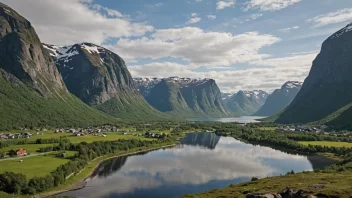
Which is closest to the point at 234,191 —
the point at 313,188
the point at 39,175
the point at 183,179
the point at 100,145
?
the point at 313,188

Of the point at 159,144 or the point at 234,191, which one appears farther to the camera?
the point at 159,144

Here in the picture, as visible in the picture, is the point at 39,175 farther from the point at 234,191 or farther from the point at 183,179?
the point at 234,191

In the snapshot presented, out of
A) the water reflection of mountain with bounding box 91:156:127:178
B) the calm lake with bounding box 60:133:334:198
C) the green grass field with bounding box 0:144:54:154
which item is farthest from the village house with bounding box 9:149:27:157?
the calm lake with bounding box 60:133:334:198

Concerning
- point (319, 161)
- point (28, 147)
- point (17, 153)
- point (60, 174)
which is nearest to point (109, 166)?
point (60, 174)

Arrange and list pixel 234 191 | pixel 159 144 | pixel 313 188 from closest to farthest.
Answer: pixel 313 188, pixel 234 191, pixel 159 144

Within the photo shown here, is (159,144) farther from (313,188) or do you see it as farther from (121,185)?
(313,188)

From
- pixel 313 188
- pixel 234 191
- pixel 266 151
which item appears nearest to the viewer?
pixel 313 188

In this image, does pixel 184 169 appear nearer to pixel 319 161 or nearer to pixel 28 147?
pixel 319 161
